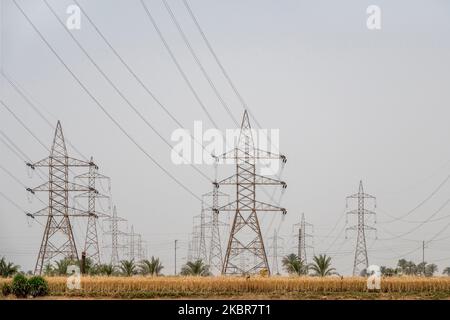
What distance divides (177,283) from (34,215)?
27220 mm

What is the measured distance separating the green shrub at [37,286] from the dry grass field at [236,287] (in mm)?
1216

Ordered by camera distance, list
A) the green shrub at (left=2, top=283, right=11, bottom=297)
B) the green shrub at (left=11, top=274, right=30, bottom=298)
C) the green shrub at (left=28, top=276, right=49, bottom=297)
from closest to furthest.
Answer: the green shrub at (left=11, top=274, right=30, bottom=298) < the green shrub at (left=28, top=276, right=49, bottom=297) < the green shrub at (left=2, top=283, right=11, bottom=297)

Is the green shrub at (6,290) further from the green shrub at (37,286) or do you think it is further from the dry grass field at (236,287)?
the dry grass field at (236,287)

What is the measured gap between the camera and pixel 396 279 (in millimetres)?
96188

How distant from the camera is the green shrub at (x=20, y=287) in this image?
8438 centimetres

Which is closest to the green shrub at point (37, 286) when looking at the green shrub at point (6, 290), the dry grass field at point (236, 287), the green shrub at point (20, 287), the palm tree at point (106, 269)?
the green shrub at point (20, 287)

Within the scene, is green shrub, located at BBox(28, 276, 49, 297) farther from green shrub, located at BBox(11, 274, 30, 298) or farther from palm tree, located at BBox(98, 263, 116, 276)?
palm tree, located at BBox(98, 263, 116, 276)

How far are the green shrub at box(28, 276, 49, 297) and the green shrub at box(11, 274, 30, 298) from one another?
0.41 m

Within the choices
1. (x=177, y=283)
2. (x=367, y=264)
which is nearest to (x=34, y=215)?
Answer: (x=177, y=283)

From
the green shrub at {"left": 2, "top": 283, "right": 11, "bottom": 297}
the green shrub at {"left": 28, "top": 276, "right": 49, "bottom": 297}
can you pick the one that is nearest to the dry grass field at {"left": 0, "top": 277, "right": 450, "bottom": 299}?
the green shrub at {"left": 28, "top": 276, "right": 49, "bottom": 297}

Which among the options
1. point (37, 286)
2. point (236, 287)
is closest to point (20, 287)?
point (37, 286)

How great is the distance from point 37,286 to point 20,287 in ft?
5.98

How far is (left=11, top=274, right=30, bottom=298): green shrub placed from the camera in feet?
277
